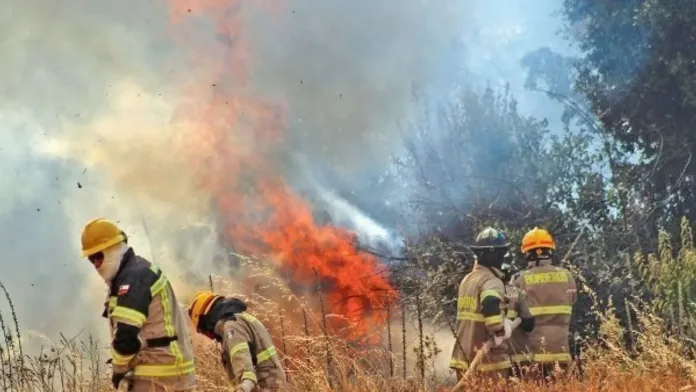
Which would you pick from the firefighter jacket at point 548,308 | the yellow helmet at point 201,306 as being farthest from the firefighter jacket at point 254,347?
the firefighter jacket at point 548,308

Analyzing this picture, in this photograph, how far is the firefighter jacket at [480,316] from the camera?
5.94m

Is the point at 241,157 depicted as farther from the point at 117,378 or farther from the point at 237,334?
the point at 117,378

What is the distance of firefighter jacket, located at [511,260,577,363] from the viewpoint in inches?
261

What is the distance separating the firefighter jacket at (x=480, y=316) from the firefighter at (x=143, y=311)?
2.16 m

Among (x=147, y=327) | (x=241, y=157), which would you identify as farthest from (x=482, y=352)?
(x=241, y=157)

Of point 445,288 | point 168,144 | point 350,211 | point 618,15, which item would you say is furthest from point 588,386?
point 168,144

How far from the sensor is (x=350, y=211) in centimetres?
1334

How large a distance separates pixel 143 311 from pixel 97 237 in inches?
22.7

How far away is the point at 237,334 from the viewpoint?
17.3 ft

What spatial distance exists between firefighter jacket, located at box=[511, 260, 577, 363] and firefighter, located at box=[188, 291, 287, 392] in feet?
7.48

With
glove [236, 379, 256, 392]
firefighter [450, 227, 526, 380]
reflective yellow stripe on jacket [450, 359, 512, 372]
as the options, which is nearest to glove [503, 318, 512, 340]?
firefighter [450, 227, 526, 380]

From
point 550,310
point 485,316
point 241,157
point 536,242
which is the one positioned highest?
point 241,157

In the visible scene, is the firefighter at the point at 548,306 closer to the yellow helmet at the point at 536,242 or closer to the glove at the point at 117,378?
the yellow helmet at the point at 536,242

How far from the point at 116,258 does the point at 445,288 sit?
18.2 feet
